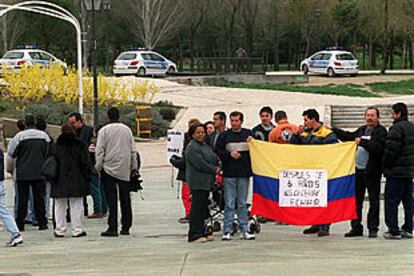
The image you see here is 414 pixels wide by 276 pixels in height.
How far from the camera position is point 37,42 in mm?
68438

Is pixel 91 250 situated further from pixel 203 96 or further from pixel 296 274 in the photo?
pixel 203 96

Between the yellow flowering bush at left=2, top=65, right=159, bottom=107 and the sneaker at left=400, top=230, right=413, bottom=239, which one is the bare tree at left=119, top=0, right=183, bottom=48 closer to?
the yellow flowering bush at left=2, top=65, right=159, bottom=107

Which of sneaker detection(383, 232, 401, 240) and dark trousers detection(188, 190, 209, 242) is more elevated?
dark trousers detection(188, 190, 209, 242)

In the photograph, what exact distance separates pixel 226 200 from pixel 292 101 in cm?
2755

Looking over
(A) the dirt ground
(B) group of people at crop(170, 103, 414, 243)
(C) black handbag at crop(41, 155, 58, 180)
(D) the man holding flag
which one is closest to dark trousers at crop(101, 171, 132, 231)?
(C) black handbag at crop(41, 155, 58, 180)

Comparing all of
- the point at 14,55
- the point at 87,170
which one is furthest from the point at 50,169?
the point at 14,55

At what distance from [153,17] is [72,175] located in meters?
53.7

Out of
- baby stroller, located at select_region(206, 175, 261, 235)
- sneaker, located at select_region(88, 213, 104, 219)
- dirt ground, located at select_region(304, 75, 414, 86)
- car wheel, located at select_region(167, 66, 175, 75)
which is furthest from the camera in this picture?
car wheel, located at select_region(167, 66, 175, 75)

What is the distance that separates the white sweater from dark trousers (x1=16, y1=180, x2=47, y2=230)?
1467mm

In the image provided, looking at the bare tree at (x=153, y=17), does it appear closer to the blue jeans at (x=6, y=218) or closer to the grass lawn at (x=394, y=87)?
the grass lawn at (x=394, y=87)

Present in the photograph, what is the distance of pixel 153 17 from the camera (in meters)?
65.8

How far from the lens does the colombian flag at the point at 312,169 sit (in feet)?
40.6

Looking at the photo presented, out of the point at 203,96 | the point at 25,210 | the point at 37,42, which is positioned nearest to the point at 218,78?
the point at 203,96

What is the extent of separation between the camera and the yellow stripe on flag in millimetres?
12352
